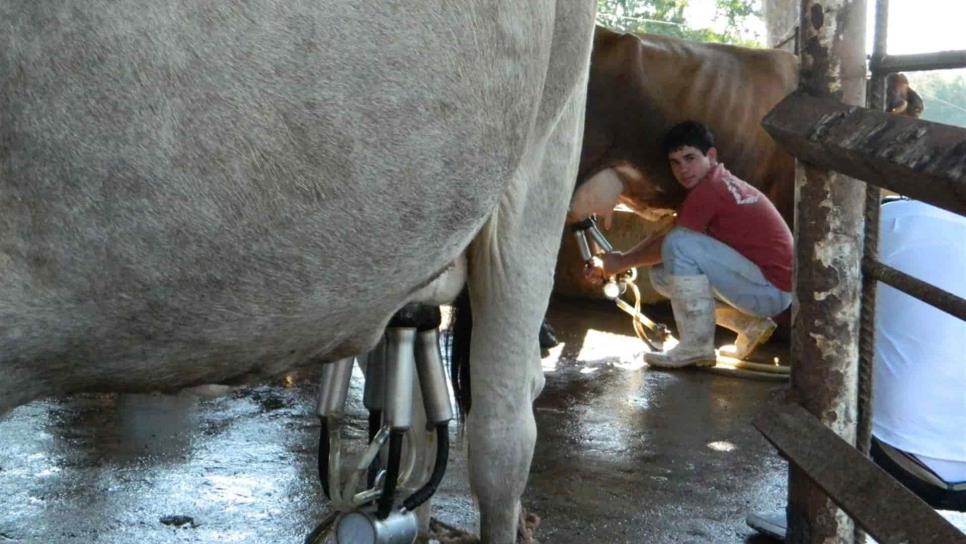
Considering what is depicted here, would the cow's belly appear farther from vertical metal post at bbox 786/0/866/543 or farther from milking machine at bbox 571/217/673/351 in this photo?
milking machine at bbox 571/217/673/351

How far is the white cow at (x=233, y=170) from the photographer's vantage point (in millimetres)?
1271

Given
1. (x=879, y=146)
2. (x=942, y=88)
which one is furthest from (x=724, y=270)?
(x=942, y=88)

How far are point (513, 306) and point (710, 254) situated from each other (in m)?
3.09

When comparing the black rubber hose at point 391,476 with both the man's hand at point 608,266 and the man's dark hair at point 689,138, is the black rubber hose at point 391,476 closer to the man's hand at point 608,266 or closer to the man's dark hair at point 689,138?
the man's hand at point 608,266

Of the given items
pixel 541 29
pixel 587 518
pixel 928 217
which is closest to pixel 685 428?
pixel 587 518

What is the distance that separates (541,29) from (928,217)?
3.89ft

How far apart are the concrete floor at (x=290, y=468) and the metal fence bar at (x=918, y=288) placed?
119 centimetres

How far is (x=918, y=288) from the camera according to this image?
1982 millimetres

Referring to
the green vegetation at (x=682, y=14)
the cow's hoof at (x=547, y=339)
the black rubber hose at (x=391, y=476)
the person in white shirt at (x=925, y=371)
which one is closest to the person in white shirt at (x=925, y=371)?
the person in white shirt at (x=925, y=371)

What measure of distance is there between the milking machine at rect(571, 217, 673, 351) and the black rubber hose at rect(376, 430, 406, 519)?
306 cm

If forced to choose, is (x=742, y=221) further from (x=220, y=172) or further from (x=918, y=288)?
(x=220, y=172)

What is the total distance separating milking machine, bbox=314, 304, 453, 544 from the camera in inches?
91.9

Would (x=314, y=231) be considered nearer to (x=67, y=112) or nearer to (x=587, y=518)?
(x=67, y=112)

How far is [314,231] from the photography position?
1.47m
